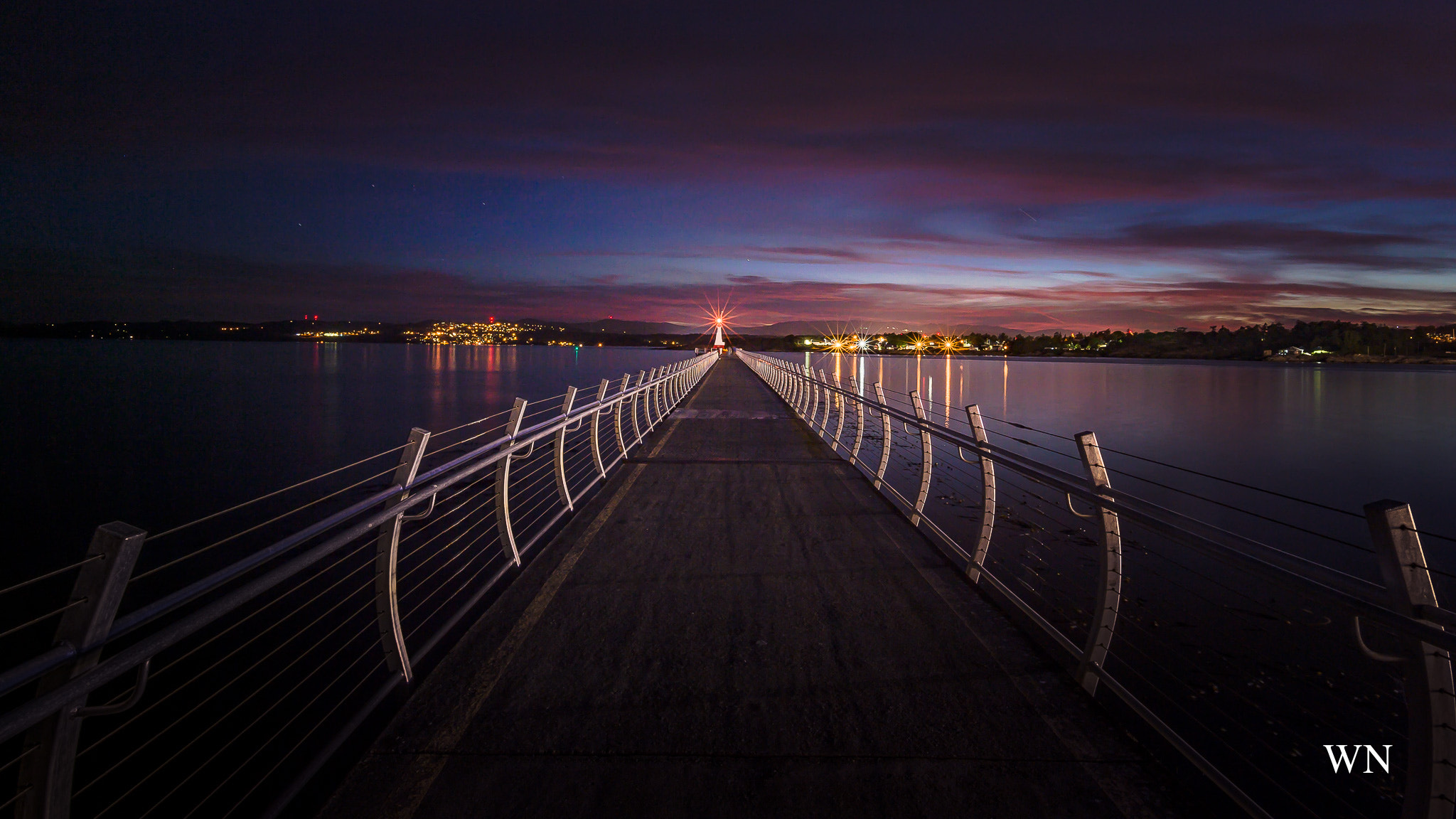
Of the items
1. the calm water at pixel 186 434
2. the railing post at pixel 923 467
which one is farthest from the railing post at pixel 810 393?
the railing post at pixel 923 467

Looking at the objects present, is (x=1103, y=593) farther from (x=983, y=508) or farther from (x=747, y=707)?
(x=747, y=707)

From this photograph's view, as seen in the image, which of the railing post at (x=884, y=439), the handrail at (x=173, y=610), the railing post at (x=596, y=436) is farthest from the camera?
the railing post at (x=596, y=436)

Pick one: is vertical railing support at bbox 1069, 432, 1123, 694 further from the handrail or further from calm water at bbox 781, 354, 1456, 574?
the handrail

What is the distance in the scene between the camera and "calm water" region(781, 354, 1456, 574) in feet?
55.3

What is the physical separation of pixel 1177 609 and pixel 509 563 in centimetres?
700

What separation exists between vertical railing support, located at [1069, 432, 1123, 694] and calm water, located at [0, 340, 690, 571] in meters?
8.12

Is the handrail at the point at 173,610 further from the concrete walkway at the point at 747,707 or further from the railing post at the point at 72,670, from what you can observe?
the concrete walkway at the point at 747,707

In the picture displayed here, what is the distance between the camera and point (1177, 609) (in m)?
7.51

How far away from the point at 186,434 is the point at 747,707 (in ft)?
128

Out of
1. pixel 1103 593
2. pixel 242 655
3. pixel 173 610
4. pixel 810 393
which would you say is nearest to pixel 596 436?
pixel 242 655

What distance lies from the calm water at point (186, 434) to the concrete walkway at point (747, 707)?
21.1 ft

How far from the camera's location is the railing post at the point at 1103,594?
3.32 meters

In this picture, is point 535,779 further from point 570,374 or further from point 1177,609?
point 570,374

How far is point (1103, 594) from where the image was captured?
333cm
